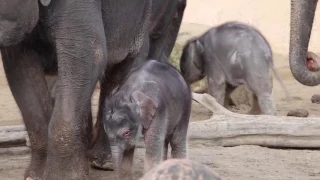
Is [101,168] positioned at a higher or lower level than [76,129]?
lower

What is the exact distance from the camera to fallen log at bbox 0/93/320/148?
5371mm

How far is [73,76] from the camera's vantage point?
3.81 m

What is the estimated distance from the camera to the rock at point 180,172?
1.99 m

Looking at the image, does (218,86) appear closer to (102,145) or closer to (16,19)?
(102,145)

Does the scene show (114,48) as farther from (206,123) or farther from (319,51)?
(319,51)

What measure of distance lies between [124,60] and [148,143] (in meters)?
0.81

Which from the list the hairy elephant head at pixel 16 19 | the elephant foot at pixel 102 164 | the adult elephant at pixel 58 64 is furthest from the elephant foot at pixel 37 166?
the hairy elephant head at pixel 16 19

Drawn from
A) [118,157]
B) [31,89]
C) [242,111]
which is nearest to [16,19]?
[31,89]

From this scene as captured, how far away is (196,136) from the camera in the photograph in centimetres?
537

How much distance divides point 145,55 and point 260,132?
0.83 meters

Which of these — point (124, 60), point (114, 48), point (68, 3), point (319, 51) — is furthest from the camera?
point (319, 51)

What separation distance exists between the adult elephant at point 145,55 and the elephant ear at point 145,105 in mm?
407

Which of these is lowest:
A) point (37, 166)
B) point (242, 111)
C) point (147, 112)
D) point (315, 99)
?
point (315, 99)

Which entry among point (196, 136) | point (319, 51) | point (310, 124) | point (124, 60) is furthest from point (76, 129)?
point (319, 51)
